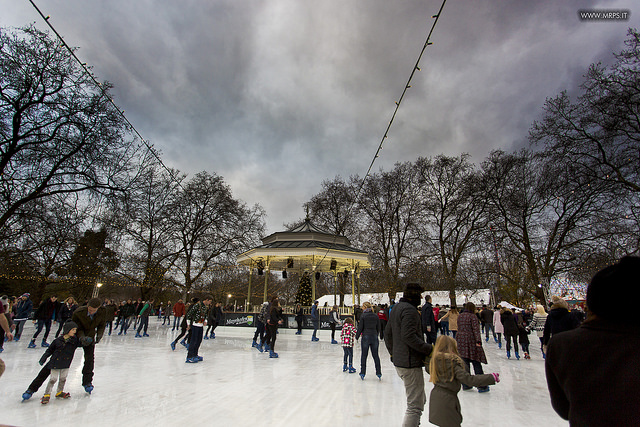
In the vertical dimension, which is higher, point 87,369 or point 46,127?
point 46,127

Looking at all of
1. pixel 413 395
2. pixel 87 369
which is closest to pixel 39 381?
pixel 87 369

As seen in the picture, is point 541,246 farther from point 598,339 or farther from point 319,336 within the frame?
point 598,339

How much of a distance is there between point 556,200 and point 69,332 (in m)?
20.0

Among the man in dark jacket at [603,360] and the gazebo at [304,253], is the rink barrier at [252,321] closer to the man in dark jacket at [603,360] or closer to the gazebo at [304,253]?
the gazebo at [304,253]

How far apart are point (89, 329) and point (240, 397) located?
2.57m

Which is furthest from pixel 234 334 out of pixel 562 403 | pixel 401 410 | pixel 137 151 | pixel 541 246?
pixel 541 246

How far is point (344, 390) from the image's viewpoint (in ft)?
17.6

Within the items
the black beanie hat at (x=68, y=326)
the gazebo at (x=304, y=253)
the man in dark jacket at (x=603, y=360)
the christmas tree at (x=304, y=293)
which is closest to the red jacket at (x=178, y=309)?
the gazebo at (x=304, y=253)

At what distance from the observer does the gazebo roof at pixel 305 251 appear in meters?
16.2

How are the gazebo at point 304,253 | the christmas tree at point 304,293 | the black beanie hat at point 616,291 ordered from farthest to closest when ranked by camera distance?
the christmas tree at point 304,293, the gazebo at point 304,253, the black beanie hat at point 616,291

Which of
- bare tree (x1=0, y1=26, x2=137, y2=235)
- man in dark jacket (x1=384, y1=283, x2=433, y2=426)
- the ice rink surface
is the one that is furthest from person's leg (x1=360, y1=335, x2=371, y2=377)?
bare tree (x1=0, y1=26, x2=137, y2=235)

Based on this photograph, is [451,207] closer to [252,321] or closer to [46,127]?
[252,321]

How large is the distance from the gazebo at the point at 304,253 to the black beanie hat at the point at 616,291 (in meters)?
13.7

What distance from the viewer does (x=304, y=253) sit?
16203 mm
